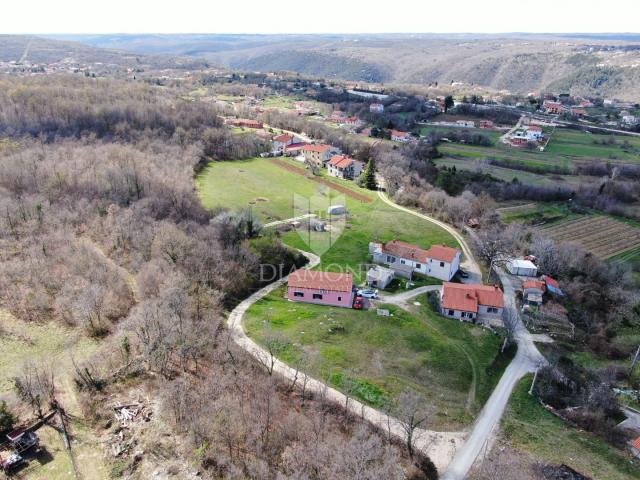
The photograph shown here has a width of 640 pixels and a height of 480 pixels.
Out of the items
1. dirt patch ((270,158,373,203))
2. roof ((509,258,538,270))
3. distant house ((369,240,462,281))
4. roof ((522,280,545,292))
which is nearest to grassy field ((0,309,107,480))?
distant house ((369,240,462,281))

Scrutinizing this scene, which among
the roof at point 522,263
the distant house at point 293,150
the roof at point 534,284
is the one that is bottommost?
the roof at point 534,284

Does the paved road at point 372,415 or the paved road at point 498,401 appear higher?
the paved road at point 372,415

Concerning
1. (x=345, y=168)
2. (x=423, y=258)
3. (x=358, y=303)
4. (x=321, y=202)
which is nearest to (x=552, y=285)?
(x=423, y=258)

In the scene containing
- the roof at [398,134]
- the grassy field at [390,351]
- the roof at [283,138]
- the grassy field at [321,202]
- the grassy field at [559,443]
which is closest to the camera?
the grassy field at [559,443]

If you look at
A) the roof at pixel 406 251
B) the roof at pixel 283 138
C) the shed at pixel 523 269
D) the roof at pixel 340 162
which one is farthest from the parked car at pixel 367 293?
the roof at pixel 283 138

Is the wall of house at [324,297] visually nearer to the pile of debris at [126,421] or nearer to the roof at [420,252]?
the roof at [420,252]

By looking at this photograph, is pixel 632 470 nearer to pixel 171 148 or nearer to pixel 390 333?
pixel 390 333

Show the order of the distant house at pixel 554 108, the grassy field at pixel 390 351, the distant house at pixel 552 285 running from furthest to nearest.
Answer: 1. the distant house at pixel 554 108
2. the distant house at pixel 552 285
3. the grassy field at pixel 390 351

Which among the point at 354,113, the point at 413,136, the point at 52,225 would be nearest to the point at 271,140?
the point at 413,136

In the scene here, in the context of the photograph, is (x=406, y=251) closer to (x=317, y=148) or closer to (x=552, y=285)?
(x=552, y=285)
